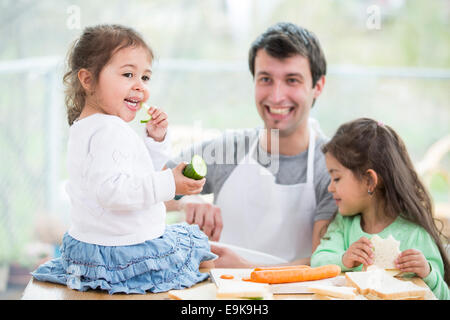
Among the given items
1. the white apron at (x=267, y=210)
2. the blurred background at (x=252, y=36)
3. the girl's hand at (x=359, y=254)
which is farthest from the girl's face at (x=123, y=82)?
the blurred background at (x=252, y=36)

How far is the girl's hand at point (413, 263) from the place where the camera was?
1.09 meters

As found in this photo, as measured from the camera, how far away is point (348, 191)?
125cm

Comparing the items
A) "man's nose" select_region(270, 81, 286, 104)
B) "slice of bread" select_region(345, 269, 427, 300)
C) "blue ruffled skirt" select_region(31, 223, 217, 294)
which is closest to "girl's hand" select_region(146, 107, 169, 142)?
"blue ruffled skirt" select_region(31, 223, 217, 294)

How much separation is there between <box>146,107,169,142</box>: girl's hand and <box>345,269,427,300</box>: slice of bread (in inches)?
16.0

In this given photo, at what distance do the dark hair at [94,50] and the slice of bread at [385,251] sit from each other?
0.56 meters

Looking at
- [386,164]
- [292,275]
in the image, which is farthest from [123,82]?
[386,164]

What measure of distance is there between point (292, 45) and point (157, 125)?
573 millimetres

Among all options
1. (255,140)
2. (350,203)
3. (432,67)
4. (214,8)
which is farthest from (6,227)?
(432,67)

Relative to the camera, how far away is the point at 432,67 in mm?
4840

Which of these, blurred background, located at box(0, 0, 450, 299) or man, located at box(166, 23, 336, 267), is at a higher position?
blurred background, located at box(0, 0, 450, 299)

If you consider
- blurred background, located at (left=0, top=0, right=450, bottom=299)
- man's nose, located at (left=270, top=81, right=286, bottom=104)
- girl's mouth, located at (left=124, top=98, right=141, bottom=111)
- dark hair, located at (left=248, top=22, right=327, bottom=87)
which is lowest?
girl's mouth, located at (left=124, top=98, right=141, bottom=111)

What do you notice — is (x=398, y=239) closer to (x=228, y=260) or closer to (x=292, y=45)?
(x=228, y=260)

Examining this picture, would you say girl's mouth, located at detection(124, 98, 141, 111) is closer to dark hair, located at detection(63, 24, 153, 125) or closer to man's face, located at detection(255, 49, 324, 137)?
dark hair, located at detection(63, 24, 153, 125)

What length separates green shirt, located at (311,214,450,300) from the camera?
3.67ft
